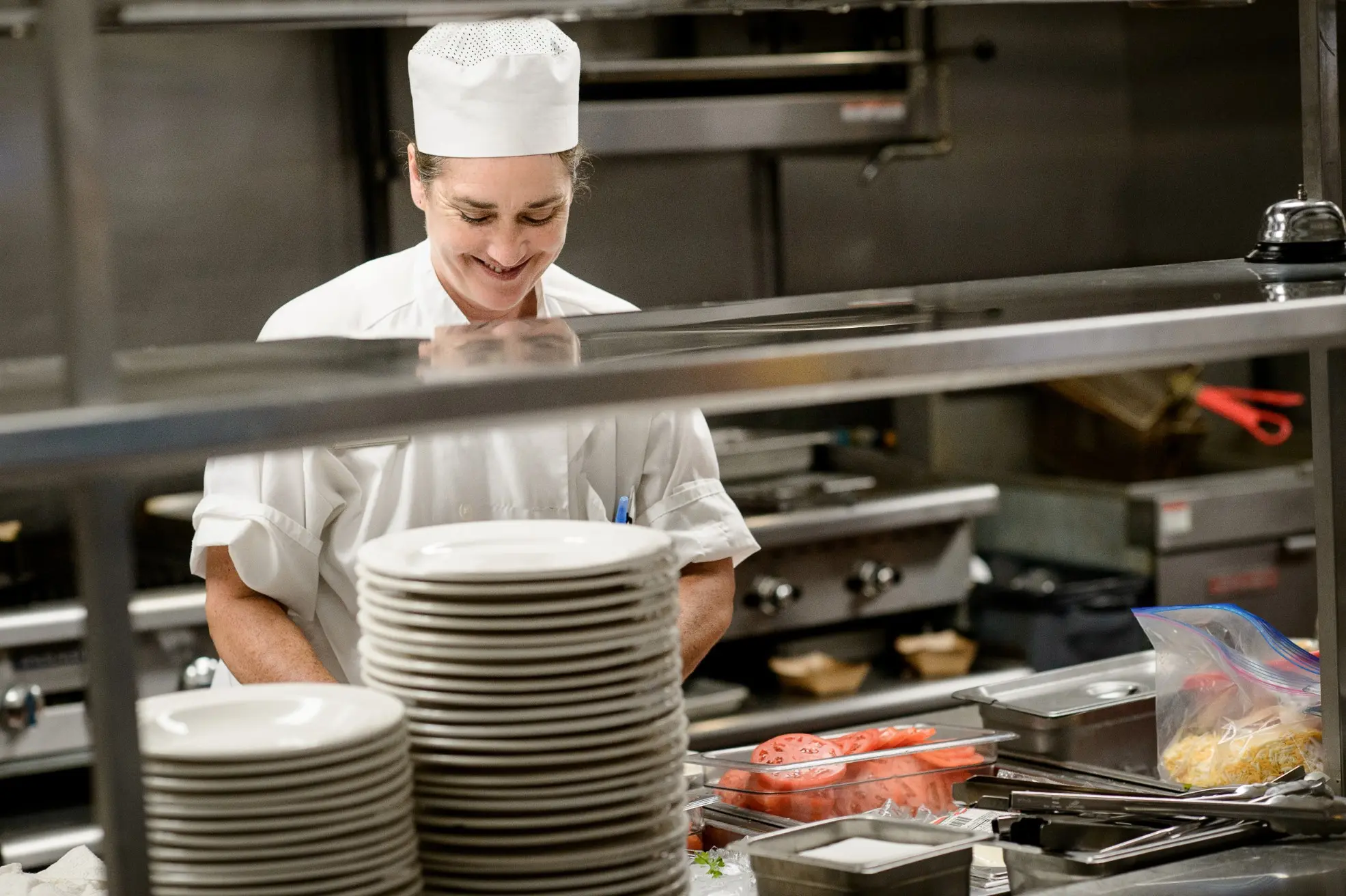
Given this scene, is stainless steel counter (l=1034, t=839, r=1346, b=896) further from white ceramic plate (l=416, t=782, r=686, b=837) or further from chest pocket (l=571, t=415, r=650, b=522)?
chest pocket (l=571, t=415, r=650, b=522)

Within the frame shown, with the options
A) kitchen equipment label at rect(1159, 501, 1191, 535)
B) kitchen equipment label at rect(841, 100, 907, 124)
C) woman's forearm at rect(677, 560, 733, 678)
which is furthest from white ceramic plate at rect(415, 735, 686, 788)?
kitchen equipment label at rect(841, 100, 907, 124)

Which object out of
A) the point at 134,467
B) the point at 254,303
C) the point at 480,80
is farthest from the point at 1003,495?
the point at 134,467

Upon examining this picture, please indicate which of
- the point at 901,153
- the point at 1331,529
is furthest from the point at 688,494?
the point at 901,153

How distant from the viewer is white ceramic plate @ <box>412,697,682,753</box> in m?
1.21

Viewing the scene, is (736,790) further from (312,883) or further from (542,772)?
(312,883)

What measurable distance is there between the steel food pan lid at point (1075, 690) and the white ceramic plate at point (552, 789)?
809 millimetres

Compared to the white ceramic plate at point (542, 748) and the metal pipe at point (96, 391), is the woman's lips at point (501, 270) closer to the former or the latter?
Result: the white ceramic plate at point (542, 748)

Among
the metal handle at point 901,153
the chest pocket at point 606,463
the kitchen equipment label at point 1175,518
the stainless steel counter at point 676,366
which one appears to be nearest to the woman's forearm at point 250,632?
the chest pocket at point 606,463

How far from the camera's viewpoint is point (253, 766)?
1.11 metres

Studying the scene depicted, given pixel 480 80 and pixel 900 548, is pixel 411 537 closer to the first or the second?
pixel 480 80

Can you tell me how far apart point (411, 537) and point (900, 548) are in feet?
8.97

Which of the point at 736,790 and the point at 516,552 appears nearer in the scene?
the point at 516,552

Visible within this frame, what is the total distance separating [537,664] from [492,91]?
1.20m

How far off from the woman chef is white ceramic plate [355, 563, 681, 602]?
2.81 feet
